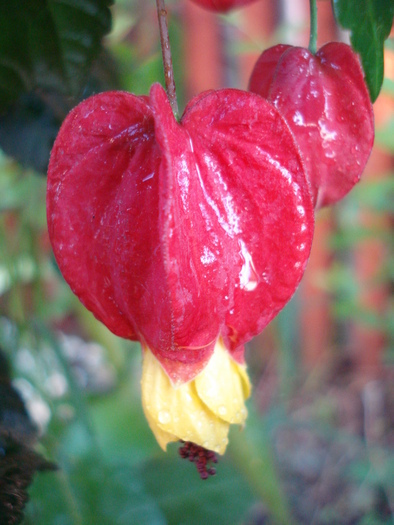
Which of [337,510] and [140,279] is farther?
[337,510]

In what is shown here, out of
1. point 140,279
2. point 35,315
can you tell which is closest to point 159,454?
point 35,315

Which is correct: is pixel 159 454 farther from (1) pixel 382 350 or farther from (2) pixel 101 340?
(1) pixel 382 350

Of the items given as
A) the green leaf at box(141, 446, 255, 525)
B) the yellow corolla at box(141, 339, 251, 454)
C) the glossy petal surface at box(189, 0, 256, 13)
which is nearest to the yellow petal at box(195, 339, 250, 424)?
the yellow corolla at box(141, 339, 251, 454)

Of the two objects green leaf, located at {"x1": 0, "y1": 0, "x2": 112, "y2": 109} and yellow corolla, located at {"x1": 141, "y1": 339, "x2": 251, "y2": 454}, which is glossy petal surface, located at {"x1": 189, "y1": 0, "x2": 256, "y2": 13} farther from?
yellow corolla, located at {"x1": 141, "y1": 339, "x2": 251, "y2": 454}

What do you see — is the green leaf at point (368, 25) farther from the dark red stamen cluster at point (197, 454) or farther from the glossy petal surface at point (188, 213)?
the dark red stamen cluster at point (197, 454)

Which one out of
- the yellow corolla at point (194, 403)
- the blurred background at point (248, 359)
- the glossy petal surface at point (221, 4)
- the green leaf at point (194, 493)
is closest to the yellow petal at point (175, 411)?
the yellow corolla at point (194, 403)

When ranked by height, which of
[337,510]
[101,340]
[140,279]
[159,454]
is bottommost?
[337,510]

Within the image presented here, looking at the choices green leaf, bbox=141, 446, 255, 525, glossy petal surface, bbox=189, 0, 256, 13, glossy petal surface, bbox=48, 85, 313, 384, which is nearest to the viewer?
glossy petal surface, bbox=48, 85, 313, 384
